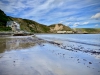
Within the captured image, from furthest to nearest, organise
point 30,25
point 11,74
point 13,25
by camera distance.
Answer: point 30,25 → point 13,25 → point 11,74

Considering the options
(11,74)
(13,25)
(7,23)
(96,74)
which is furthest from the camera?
(13,25)

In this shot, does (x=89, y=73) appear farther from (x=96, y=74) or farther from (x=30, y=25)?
(x=30, y=25)

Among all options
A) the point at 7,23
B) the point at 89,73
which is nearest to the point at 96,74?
the point at 89,73

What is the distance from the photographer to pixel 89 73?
225 inches

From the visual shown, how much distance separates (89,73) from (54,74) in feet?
4.79

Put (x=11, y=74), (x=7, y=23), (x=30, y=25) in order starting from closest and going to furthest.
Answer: (x=11, y=74)
(x=7, y=23)
(x=30, y=25)

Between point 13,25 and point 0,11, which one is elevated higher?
point 0,11

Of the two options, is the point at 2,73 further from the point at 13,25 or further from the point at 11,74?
the point at 13,25

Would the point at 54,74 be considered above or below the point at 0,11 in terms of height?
below

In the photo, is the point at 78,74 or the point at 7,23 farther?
the point at 7,23

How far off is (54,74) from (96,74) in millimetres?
1677

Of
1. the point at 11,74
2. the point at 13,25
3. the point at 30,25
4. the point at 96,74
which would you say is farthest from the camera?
the point at 30,25

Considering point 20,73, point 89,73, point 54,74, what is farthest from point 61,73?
point 20,73

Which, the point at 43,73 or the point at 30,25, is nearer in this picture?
the point at 43,73
